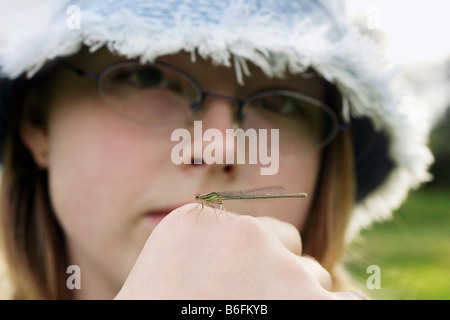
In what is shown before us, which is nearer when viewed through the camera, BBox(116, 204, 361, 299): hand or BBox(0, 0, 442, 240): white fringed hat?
BBox(116, 204, 361, 299): hand

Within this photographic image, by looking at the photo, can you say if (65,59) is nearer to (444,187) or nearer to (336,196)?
(336,196)

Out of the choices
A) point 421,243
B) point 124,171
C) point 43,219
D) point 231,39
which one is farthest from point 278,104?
point 421,243

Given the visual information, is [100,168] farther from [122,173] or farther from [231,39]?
[231,39]

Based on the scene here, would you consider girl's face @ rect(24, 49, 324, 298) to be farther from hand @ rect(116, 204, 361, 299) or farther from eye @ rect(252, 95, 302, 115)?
hand @ rect(116, 204, 361, 299)

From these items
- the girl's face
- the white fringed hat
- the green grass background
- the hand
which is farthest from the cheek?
the green grass background

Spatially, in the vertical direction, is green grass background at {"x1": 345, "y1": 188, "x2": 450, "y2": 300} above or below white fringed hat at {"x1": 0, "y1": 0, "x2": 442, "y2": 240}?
above

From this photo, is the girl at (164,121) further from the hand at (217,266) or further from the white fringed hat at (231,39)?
the hand at (217,266)

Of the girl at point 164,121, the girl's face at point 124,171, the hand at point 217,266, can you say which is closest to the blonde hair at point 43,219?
the girl at point 164,121
